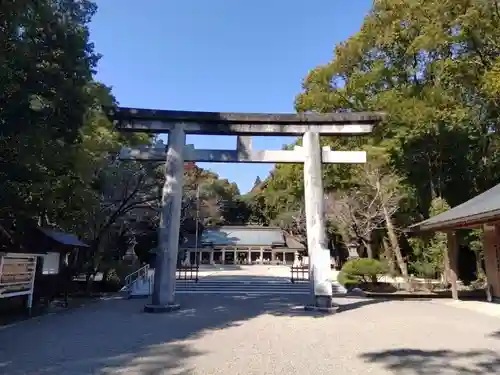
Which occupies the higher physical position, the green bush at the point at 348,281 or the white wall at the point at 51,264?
the white wall at the point at 51,264

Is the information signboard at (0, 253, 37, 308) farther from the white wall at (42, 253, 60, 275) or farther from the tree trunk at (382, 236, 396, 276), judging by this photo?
the tree trunk at (382, 236, 396, 276)

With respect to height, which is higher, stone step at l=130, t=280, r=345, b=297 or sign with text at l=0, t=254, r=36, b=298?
sign with text at l=0, t=254, r=36, b=298

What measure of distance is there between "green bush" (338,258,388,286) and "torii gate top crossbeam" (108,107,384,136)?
8.14m

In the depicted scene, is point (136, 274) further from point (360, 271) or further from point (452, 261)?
point (452, 261)

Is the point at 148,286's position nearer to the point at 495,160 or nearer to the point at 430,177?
the point at 430,177

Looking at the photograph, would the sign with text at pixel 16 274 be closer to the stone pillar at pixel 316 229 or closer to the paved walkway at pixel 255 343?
the paved walkway at pixel 255 343

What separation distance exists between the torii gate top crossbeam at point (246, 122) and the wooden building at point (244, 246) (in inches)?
1180

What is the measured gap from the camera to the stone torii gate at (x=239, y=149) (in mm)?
9906

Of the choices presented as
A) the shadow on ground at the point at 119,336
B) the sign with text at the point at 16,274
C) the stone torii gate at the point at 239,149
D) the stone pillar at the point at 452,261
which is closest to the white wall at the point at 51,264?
the sign with text at the point at 16,274

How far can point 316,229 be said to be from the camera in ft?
32.4

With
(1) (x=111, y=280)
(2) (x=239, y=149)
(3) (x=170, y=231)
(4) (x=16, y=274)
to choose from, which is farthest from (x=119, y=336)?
(1) (x=111, y=280)

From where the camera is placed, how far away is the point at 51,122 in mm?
9539

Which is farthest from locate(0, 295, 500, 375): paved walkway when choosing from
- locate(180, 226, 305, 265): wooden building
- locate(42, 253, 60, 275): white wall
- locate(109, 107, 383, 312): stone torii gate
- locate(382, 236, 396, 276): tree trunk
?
locate(180, 226, 305, 265): wooden building

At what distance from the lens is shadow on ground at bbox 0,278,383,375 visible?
4.87m
